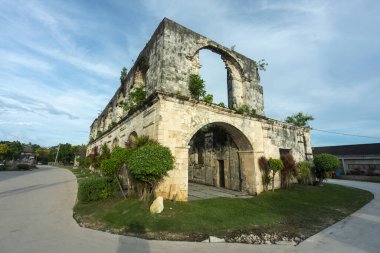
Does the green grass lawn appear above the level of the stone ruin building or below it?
below

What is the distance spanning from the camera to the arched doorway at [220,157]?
41.2 feet

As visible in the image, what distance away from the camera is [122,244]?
490 centimetres

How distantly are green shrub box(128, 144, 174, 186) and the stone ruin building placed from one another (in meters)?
0.90

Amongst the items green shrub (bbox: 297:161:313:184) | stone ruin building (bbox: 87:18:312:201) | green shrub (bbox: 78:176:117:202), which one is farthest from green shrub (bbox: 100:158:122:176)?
green shrub (bbox: 297:161:313:184)

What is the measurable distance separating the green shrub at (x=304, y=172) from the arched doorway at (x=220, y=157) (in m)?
5.04

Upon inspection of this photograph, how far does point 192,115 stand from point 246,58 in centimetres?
708

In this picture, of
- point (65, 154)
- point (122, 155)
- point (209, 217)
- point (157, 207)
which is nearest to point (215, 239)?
point (209, 217)

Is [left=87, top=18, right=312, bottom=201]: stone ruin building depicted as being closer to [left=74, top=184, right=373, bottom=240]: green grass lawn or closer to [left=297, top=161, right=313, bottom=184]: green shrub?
[left=297, top=161, right=313, bottom=184]: green shrub

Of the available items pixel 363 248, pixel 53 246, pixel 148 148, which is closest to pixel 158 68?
pixel 148 148

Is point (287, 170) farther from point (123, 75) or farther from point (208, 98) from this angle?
point (123, 75)

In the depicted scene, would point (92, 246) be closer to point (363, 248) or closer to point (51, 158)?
point (363, 248)

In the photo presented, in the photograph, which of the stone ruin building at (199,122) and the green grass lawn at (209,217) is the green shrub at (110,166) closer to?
the green grass lawn at (209,217)

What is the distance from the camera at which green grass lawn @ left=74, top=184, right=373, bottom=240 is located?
5.88 meters

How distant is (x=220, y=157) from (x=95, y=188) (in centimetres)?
852
